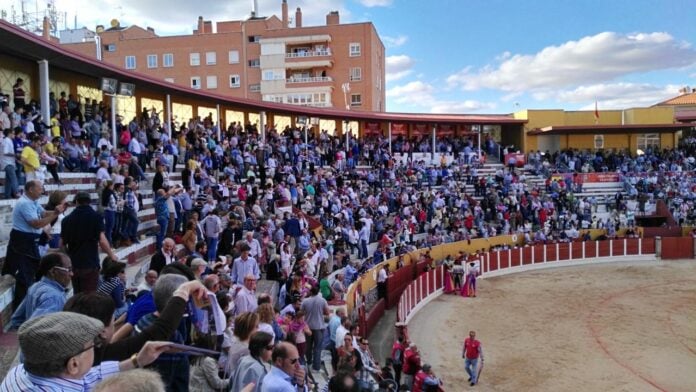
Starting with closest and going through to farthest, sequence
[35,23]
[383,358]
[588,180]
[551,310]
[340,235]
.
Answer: [383,358]
[551,310]
[340,235]
[588,180]
[35,23]

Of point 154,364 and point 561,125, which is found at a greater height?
point 561,125

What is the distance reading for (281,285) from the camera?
1223cm

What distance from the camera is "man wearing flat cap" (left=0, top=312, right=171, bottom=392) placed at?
7.23 feet

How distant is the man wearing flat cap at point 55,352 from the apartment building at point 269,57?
152 ft

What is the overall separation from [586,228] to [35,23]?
35.5 meters

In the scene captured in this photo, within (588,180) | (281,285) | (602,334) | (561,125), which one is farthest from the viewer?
(561,125)

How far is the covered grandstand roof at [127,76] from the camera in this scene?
14273 mm

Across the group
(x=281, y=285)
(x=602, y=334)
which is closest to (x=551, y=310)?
(x=602, y=334)

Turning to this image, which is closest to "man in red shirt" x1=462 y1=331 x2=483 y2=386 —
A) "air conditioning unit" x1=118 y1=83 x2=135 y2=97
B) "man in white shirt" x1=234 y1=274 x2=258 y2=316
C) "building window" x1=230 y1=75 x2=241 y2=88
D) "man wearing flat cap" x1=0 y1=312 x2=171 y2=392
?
"man in white shirt" x1=234 y1=274 x2=258 y2=316

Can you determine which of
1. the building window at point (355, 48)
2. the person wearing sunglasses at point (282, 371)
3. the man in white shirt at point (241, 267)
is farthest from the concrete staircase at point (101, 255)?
the building window at point (355, 48)

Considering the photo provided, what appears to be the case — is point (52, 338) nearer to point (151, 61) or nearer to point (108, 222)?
point (108, 222)

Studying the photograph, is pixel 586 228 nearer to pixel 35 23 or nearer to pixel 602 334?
pixel 602 334

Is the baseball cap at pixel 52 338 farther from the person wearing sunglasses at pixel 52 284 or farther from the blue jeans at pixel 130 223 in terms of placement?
the blue jeans at pixel 130 223

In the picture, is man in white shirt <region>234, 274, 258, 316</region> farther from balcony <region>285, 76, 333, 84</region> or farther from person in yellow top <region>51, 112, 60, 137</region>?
balcony <region>285, 76, 333, 84</region>
